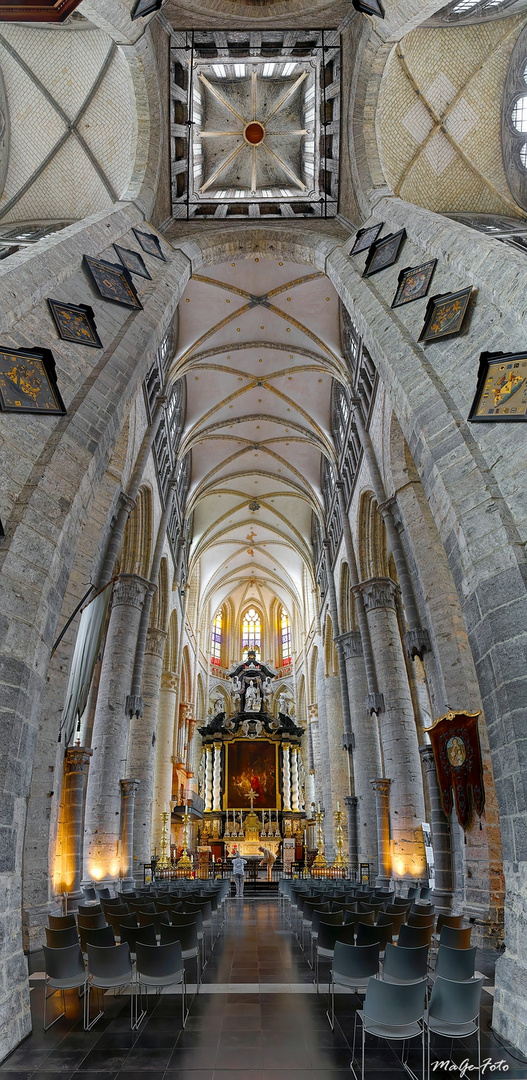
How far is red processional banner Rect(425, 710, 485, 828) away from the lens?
981cm

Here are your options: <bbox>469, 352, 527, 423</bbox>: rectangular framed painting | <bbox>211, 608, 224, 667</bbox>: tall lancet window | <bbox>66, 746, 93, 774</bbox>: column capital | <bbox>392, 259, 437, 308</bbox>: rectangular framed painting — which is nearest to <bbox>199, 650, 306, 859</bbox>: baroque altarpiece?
<bbox>211, 608, 224, 667</bbox>: tall lancet window

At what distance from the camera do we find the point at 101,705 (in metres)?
15.8

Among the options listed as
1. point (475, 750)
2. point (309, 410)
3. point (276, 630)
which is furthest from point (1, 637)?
point (276, 630)

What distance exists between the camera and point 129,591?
17.6 m

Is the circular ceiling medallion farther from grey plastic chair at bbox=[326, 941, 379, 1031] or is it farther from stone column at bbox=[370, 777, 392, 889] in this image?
grey plastic chair at bbox=[326, 941, 379, 1031]

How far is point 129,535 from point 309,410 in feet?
30.9

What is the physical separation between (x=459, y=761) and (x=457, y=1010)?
6153 mm

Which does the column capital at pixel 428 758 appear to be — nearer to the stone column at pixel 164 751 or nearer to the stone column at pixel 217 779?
the stone column at pixel 164 751

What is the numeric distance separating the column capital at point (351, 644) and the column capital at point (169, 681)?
737cm

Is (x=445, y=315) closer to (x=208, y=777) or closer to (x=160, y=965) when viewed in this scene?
(x=160, y=965)

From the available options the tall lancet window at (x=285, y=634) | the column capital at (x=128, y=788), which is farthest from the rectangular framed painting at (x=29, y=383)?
Answer: the tall lancet window at (x=285, y=634)

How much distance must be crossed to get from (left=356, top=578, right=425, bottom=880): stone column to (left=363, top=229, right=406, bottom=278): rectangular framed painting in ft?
29.7

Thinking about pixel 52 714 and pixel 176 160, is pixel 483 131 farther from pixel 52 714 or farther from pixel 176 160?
pixel 52 714

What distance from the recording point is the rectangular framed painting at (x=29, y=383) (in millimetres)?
7672
